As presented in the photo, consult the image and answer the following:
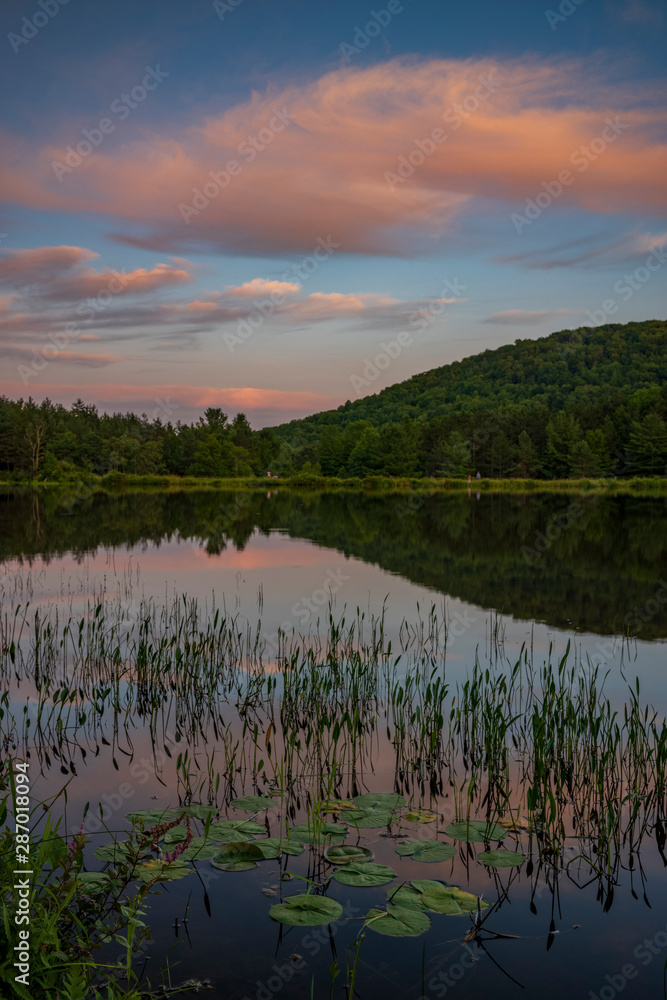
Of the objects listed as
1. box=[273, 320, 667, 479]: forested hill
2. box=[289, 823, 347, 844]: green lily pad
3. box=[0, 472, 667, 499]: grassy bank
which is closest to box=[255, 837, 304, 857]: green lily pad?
box=[289, 823, 347, 844]: green lily pad

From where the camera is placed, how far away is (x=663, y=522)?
125 ft

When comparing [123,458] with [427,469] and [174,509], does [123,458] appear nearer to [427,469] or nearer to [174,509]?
[427,469]

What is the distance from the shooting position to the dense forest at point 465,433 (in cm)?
10706

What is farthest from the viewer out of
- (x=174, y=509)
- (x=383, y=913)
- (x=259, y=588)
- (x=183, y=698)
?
(x=174, y=509)

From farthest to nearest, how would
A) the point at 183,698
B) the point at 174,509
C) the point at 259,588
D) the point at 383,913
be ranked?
the point at 174,509, the point at 259,588, the point at 183,698, the point at 383,913

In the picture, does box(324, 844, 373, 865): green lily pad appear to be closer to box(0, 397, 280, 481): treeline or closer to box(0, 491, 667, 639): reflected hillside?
box(0, 491, 667, 639): reflected hillside

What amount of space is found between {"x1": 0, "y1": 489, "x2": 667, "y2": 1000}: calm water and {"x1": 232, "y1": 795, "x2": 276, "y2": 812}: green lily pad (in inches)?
8.1

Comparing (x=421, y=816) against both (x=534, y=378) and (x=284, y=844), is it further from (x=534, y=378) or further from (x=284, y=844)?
(x=534, y=378)

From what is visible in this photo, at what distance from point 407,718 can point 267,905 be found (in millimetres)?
4205

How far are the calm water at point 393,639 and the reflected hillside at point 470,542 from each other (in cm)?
14

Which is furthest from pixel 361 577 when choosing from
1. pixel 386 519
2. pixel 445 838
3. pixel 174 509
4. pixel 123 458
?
pixel 123 458

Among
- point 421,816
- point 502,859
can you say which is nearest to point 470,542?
point 421,816

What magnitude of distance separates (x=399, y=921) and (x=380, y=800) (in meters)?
1.87

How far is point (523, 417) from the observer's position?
398 feet
